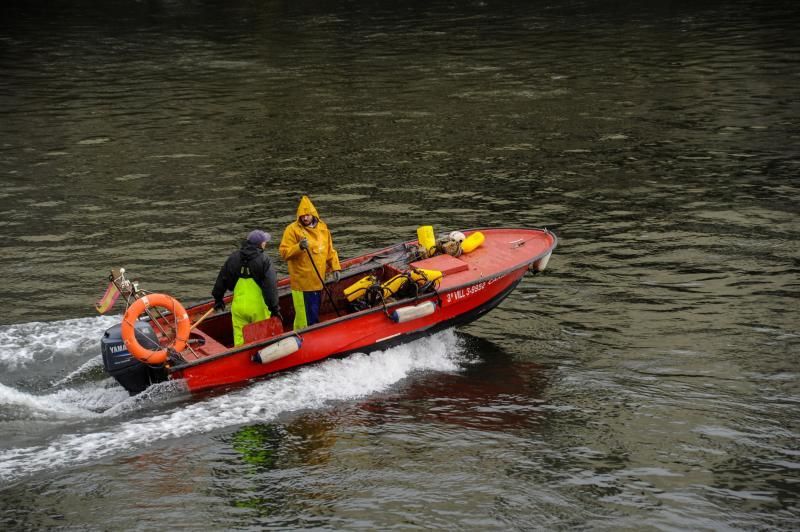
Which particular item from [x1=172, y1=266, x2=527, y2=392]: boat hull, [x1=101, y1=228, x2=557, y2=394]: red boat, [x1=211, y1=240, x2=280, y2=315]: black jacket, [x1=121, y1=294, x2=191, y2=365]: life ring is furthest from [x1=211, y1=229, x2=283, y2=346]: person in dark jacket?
[x1=121, y1=294, x2=191, y2=365]: life ring

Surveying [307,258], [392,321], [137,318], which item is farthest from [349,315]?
[137,318]

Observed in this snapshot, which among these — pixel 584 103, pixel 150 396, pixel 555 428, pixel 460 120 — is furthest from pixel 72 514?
pixel 584 103

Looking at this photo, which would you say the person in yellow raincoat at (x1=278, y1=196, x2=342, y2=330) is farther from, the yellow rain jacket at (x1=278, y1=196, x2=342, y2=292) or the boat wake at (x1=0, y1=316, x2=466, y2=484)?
the boat wake at (x1=0, y1=316, x2=466, y2=484)

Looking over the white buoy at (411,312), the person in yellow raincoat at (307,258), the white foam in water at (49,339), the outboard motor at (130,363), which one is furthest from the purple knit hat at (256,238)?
the white foam in water at (49,339)

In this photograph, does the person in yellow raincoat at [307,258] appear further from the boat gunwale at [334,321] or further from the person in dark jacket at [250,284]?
the boat gunwale at [334,321]

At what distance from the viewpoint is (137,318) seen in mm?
11195

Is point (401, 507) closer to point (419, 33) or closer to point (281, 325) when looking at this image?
point (281, 325)

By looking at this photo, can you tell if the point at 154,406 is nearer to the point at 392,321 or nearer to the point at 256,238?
the point at 256,238

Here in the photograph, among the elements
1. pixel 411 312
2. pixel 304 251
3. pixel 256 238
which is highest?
pixel 256 238

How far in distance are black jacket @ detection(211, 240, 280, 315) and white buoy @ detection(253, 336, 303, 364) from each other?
2.29 feet

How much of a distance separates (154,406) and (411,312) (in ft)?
10.4

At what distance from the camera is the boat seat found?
42.1ft

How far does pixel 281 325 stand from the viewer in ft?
39.8

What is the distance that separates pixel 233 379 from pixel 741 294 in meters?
7.47
